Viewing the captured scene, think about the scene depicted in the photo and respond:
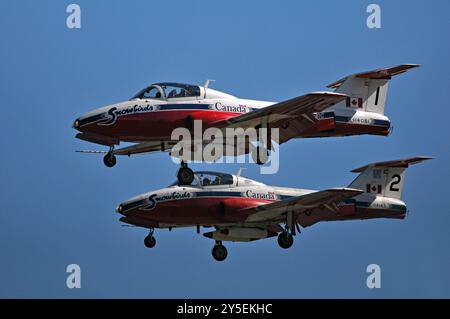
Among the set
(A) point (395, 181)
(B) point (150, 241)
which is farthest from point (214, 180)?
(A) point (395, 181)

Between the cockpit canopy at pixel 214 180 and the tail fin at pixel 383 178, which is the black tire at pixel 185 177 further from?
the tail fin at pixel 383 178

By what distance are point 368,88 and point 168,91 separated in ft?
27.6

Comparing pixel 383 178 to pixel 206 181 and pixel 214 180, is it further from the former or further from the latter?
pixel 206 181

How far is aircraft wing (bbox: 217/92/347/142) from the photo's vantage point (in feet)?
140

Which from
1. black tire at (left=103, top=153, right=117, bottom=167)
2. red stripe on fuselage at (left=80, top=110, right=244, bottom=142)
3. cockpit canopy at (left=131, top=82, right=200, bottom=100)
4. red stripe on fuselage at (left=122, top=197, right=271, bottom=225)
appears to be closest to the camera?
red stripe on fuselage at (left=80, top=110, right=244, bottom=142)

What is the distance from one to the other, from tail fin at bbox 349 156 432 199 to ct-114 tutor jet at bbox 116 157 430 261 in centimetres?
61

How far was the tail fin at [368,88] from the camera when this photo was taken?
159 feet

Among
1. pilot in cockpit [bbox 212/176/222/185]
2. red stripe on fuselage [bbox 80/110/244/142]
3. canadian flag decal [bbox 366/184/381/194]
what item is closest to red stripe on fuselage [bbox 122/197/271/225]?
pilot in cockpit [bbox 212/176/222/185]

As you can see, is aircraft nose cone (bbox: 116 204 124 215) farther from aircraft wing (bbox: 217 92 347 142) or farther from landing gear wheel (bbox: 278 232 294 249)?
aircraft wing (bbox: 217 92 347 142)

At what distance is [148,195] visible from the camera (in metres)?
51.8

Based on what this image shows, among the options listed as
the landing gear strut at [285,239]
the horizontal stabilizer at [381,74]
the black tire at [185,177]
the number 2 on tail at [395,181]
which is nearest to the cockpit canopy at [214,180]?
the landing gear strut at [285,239]

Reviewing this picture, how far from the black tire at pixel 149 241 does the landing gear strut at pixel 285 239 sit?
6.98 metres

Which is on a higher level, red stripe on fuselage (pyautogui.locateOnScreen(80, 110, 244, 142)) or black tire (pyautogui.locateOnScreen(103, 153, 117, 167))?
red stripe on fuselage (pyautogui.locateOnScreen(80, 110, 244, 142))

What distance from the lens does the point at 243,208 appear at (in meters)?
51.9
